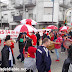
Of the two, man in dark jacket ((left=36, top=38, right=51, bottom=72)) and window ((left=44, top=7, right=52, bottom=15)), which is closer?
man in dark jacket ((left=36, top=38, right=51, bottom=72))

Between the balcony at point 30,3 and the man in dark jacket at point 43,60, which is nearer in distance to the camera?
the man in dark jacket at point 43,60

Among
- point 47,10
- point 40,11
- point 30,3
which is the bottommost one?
point 40,11

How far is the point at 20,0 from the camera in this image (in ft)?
101

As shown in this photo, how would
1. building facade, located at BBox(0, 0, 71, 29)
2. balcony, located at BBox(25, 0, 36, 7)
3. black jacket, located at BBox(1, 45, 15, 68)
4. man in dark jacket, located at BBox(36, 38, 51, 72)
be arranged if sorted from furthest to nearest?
balcony, located at BBox(25, 0, 36, 7) → building facade, located at BBox(0, 0, 71, 29) → black jacket, located at BBox(1, 45, 15, 68) → man in dark jacket, located at BBox(36, 38, 51, 72)

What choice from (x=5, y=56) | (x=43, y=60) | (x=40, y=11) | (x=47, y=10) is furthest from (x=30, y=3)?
(x=43, y=60)

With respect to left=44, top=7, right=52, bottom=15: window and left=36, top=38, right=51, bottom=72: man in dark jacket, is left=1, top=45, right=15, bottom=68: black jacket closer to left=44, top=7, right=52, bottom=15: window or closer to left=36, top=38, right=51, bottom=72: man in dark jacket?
left=36, top=38, right=51, bottom=72: man in dark jacket

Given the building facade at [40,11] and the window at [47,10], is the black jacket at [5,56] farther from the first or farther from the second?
the window at [47,10]

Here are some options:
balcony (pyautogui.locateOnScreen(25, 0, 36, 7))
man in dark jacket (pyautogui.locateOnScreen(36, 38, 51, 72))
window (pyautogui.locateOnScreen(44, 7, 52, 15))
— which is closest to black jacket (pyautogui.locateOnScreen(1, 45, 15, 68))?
man in dark jacket (pyautogui.locateOnScreen(36, 38, 51, 72))

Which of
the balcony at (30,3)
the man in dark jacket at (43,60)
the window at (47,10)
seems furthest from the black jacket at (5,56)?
the balcony at (30,3)

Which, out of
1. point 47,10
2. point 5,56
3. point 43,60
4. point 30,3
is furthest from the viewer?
point 30,3

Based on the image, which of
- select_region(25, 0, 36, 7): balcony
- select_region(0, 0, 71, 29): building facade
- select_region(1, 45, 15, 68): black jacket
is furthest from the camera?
select_region(25, 0, 36, 7): balcony

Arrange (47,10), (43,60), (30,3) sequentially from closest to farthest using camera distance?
(43,60)
(47,10)
(30,3)

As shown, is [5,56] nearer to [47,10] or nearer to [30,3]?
[47,10]

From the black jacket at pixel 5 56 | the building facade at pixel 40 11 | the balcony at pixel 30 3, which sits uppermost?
the balcony at pixel 30 3
